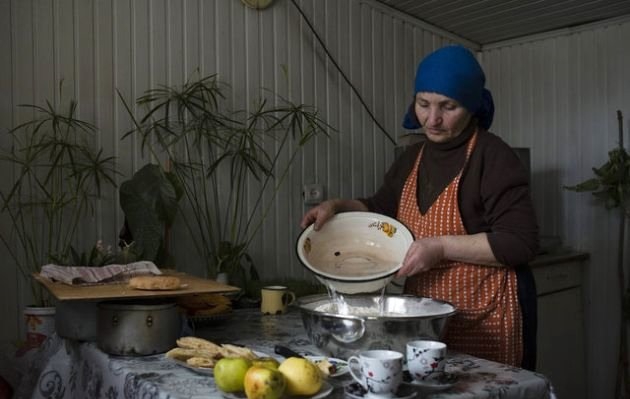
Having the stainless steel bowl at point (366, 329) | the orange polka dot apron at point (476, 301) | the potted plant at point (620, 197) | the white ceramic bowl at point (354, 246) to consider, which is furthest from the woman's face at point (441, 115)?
the potted plant at point (620, 197)

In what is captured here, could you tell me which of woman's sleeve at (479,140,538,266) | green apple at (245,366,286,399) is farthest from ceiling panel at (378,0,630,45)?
green apple at (245,366,286,399)

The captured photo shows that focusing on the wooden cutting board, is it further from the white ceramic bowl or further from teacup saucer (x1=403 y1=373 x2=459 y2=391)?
teacup saucer (x1=403 y1=373 x2=459 y2=391)

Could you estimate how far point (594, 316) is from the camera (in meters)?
3.11

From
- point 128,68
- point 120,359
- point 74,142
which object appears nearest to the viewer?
point 120,359

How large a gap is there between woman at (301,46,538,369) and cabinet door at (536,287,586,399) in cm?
140

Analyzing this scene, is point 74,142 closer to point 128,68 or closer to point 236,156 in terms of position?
point 128,68

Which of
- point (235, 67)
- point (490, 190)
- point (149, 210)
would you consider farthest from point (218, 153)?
point (490, 190)

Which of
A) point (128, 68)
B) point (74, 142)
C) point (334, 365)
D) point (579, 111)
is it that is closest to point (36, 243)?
point (74, 142)

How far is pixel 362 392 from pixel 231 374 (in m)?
0.21

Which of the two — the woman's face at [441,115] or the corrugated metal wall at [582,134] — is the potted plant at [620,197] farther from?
the woman's face at [441,115]

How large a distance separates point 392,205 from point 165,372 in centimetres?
89

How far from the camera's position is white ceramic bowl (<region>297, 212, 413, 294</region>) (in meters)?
1.47

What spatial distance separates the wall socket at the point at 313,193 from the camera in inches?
105

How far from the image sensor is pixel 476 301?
1549 millimetres
